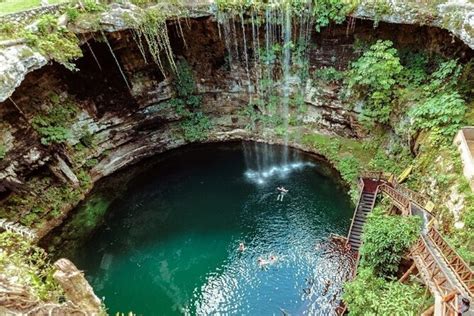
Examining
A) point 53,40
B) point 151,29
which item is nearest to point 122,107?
point 151,29

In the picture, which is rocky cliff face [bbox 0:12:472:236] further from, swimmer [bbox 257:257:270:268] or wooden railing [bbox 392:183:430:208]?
swimmer [bbox 257:257:270:268]

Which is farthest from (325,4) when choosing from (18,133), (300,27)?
(18,133)

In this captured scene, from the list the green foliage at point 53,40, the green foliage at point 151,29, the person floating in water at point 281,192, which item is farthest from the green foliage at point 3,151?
the person floating in water at point 281,192

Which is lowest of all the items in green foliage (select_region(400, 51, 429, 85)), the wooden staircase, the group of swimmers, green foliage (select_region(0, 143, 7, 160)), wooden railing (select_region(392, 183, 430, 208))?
the group of swimmers

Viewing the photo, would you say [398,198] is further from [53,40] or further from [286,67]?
[53,40]

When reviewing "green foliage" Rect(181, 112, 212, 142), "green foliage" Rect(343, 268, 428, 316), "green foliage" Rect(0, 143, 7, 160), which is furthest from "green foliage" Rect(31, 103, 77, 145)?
"green foliage" Rect(343, 268, 428, 316)

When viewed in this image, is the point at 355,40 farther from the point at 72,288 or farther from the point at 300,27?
Result: the point at 72,288
